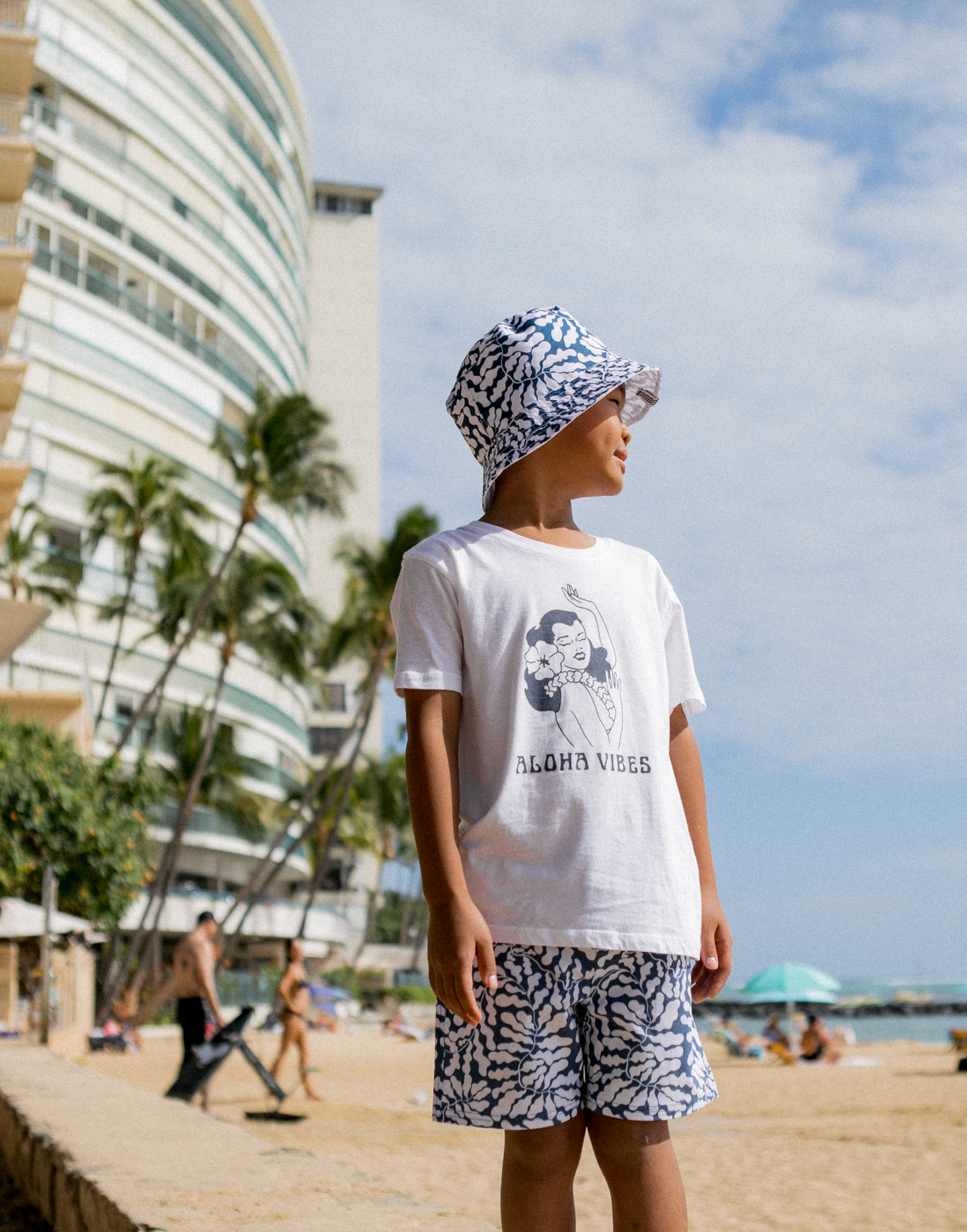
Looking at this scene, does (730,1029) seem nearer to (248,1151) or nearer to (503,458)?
(248,1151)

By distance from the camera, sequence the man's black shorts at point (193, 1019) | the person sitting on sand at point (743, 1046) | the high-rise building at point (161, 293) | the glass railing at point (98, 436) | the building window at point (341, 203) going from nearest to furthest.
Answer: the man's black shorts at point (193, 1019)
the person sitting on sand at point (743, 1046)
the glass railing at point (98, 436)
the high-rise building at point (161, 293)
the building window at point (341, 203)

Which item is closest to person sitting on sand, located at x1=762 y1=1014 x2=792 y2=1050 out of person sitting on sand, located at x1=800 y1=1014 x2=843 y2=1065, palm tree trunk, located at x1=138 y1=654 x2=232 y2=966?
person sitting on sand, located at x1=800 y1=1014 x2=843 y2=1065

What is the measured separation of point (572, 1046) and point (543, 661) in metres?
0.59

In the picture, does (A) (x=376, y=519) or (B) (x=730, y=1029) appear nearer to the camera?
(B) (x=730, y=1029)

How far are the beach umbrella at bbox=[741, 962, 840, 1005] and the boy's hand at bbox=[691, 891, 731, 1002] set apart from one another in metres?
27.8

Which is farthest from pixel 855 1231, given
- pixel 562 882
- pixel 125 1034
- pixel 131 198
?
pixel 131 198

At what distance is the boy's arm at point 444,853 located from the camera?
1.93 meters

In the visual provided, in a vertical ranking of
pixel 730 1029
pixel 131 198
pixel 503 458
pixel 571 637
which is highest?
pixel 131 198

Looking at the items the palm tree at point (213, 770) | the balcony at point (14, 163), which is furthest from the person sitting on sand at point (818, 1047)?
the balcony at point (14, 163)

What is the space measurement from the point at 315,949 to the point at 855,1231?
48301 millimetres

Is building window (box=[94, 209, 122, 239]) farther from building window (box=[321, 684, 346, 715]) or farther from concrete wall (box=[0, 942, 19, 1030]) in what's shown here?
building window (box=[321, 684, 346, 715])

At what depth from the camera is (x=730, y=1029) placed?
102 feet

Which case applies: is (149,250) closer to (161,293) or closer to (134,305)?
(161,293)

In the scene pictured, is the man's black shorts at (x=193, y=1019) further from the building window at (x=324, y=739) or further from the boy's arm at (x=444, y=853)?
the building window at (x=324, y=739)
